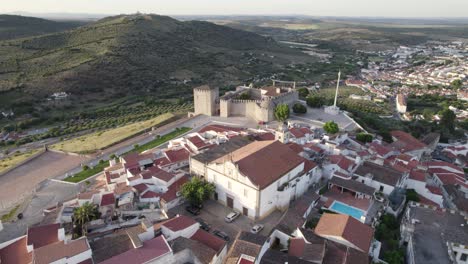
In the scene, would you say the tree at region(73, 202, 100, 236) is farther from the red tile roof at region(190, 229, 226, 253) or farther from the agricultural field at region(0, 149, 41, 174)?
the agricultural field at region(0, 149, 41, 174)

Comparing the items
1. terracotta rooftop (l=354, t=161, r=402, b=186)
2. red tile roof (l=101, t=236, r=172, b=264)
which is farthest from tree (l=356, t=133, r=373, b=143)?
red tile roof (l=101, t=236, r=172, b=264)

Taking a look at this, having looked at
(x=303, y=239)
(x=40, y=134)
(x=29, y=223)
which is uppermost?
(x=303, y=239)

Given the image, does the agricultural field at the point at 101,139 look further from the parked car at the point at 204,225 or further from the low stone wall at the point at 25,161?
the parked car at the point at 204,225

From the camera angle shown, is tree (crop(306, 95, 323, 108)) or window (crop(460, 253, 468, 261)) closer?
window (crop(460, 253, 468, 261))

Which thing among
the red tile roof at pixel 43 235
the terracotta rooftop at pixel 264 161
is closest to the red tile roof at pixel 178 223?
the terracotta rooftop at pixel 264 161

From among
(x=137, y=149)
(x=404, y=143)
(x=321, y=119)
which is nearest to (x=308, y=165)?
(x=321, y=119)

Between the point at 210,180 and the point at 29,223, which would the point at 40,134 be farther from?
the point at 210,180

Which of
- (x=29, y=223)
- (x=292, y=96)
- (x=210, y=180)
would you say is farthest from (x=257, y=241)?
(x=292, y=96)
